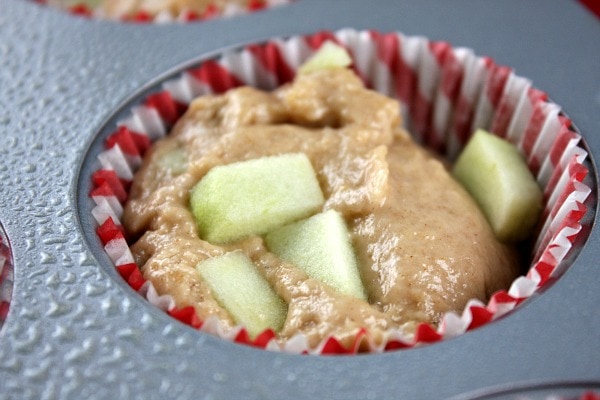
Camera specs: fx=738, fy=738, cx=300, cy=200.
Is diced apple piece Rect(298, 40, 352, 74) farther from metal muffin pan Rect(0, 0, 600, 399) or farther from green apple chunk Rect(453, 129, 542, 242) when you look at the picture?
green apple chunk Rect(453, 129, 542, 242)

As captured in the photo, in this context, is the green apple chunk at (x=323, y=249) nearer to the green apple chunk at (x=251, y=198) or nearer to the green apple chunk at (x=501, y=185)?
the green apple chunk at (x=251, y=198)

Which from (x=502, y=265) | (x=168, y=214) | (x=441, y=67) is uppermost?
(x=441, y=67)

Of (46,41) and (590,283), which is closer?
(590,283)

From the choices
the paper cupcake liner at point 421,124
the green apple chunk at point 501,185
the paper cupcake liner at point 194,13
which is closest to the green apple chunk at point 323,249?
the paper cupcake liner at point 421,124

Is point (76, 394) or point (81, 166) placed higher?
point (81, 166)

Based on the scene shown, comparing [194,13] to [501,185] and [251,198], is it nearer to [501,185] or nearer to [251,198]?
[251,198]

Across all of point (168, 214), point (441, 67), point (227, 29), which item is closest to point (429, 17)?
point (441, 67)

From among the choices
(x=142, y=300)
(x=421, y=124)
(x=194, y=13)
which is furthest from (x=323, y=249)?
(x=194, y=13)

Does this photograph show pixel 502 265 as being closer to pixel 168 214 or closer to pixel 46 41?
pixel 168 214

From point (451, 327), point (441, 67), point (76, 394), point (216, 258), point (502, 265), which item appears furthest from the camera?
point (441, 67)
